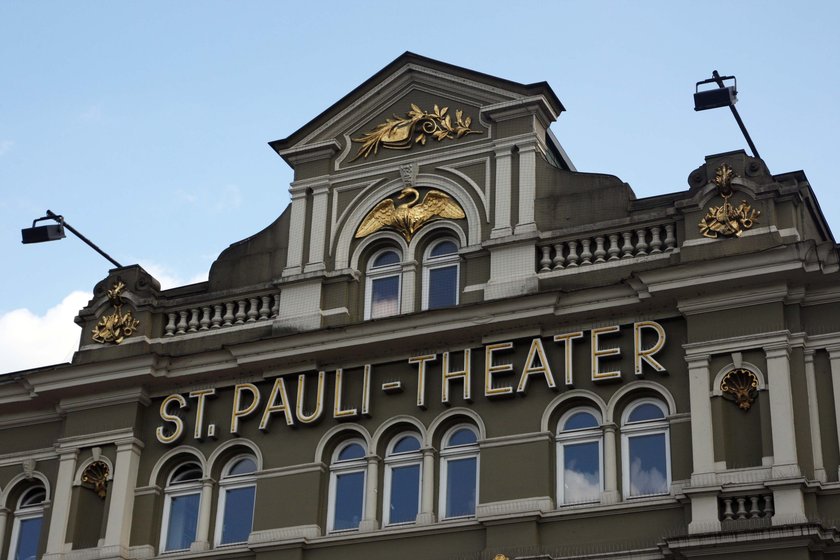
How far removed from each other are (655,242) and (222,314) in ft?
28.7

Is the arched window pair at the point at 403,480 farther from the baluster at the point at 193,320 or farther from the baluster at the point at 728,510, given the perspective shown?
the baluster at the point at 728,510

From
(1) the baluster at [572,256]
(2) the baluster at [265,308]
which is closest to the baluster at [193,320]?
(2) the baluster at [265,308]

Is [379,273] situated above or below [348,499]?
above

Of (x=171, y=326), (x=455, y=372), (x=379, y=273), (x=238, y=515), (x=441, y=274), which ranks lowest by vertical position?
(x=238, y=515)

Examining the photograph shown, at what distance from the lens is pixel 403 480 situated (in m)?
28.0

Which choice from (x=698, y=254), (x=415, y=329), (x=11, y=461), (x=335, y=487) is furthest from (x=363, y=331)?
(x=11, y=461)

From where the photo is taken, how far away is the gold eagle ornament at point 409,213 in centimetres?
2991

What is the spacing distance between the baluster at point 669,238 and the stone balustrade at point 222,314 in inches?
300

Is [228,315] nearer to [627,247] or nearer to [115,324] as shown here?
[115,324]

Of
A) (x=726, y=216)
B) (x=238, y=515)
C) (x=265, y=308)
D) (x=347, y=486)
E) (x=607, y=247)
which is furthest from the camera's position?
(x=265, y=308)

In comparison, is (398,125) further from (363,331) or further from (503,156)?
(363,331)

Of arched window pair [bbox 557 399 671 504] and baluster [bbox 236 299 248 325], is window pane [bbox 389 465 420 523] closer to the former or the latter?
arched window pair [bbox 557 399 671 504]

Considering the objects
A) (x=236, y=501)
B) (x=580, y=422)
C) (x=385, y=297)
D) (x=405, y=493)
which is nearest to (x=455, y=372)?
(x=405, y=493)

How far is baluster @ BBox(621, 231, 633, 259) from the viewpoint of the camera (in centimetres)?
2783
